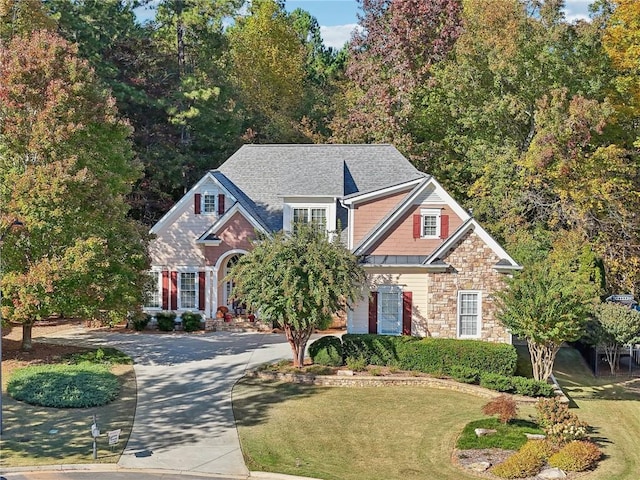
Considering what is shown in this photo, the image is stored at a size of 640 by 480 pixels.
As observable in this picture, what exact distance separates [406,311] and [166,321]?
11.8 metres

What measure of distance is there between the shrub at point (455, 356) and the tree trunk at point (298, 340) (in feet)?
11.9

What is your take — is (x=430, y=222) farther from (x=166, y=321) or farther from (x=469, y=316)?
(x=166, y=321)

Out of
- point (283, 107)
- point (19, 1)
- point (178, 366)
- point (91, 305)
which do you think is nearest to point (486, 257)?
point (178, 366)

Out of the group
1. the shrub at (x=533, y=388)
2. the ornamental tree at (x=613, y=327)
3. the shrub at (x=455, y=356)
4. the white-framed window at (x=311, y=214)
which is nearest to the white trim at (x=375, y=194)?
the white-framed window at (x=311, y=214)

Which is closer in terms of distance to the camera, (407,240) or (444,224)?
(407,240)

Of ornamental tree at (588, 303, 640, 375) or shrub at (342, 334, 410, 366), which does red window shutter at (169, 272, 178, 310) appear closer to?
shrub at (342, 334, 410, 366)

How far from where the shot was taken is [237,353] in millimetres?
31172

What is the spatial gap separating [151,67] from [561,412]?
36.3m

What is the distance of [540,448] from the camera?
67.6 feet

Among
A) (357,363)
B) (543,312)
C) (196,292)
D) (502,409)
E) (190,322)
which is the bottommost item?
(502,409)

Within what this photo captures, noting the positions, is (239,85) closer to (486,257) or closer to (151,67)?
(151,67)

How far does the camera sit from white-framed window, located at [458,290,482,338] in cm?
3150

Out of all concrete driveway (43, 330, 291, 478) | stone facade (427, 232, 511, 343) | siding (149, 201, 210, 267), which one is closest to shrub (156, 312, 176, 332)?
concrete driveway (43, 330, 291, 478)

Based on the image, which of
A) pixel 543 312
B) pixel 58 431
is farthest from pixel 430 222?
pixel 58 431
